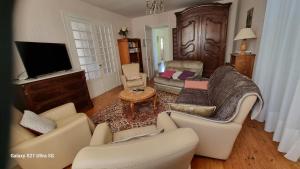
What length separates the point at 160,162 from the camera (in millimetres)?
578

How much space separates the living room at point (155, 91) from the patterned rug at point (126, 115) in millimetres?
22

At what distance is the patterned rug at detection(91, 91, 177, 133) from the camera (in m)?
2.22

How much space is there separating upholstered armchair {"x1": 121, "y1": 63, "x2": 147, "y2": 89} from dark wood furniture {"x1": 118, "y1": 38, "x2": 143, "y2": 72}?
2.72 feet

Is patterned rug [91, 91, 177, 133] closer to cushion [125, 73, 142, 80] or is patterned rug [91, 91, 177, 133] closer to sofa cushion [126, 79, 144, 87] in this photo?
sofa cushion [126, 79, 144, 87]

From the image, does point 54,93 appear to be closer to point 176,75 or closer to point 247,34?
point 176,75

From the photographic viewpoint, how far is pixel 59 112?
1.77 metres

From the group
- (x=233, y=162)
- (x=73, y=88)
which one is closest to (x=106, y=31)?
(x=73, y=88)

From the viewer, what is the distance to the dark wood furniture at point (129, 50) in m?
4.44

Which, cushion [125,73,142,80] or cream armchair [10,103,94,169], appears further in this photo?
cushion [125,73,142,80]

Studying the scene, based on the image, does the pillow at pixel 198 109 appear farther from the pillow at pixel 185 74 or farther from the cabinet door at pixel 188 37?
the cabinet door at pixel 188 37

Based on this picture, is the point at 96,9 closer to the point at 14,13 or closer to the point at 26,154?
the point at 26,154

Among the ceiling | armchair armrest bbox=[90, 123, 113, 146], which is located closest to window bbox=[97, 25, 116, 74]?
the ceiling

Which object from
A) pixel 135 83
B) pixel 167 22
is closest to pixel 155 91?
pixel 135 83

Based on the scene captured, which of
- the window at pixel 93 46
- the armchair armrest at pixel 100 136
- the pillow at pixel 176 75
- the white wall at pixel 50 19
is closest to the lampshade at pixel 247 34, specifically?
the pillow at pixel 176 75
